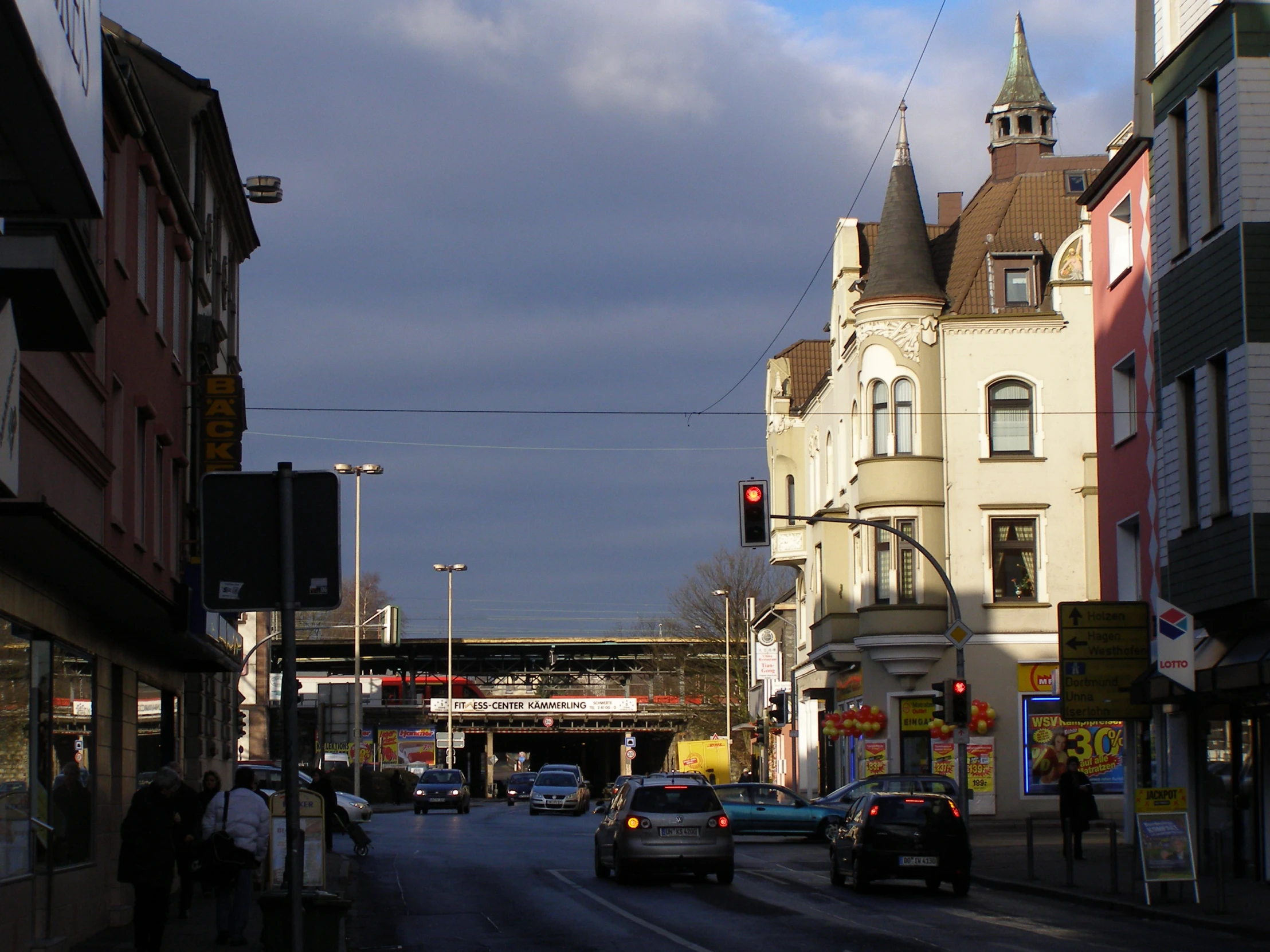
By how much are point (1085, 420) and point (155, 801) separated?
33490mm

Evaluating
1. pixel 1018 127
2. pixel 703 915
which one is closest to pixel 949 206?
pixel 1018 127

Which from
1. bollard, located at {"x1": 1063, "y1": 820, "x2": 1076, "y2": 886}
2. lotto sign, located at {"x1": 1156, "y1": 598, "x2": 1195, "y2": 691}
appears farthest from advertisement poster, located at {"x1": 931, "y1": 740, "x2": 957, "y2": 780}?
lotto sign, located at {"x1": 1156, "y1": 598, "x2": 1195, "y2": 691}

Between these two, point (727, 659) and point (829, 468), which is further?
point (727, 659)

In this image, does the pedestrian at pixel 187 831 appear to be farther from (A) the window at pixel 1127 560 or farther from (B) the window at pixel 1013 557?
(B) the window at pixel 1013 557

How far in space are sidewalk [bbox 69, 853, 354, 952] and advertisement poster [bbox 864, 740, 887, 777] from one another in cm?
2307

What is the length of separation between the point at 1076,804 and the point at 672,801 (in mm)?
6639

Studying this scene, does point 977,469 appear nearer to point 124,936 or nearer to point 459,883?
point 459,883

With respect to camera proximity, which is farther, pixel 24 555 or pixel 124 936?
pixel 124 936

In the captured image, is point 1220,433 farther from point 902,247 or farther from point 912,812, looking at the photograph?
point 902,247

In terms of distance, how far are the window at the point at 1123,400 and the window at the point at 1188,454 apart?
4524 mm

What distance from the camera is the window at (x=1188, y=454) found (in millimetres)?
24781

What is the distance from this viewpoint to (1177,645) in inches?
752

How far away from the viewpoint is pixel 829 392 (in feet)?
168

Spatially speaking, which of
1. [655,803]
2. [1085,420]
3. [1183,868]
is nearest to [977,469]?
[1085,420]
